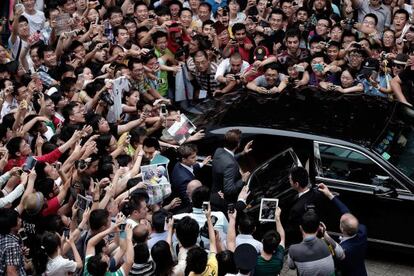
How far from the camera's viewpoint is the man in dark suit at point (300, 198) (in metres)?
9.01

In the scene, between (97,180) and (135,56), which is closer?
(97,180)

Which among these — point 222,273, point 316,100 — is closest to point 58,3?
point 316,100

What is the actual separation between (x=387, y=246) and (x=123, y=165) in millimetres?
3080

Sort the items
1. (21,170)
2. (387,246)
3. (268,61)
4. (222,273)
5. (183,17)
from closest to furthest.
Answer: (222,273) < (21,170) < (387,246) < (268,61) < (183,17)

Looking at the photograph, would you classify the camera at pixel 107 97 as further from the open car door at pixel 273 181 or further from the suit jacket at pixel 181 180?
the open car door at pixel 273 181

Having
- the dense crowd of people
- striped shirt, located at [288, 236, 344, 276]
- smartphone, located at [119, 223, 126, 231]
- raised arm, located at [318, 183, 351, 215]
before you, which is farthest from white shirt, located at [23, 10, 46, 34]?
striped shirt, located at [288, 236, 344, 276]

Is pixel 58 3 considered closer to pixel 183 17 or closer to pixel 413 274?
pixel 183 17

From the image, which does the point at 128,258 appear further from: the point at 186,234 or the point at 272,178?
the point at 272,178

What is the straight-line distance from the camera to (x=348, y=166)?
31.6ft

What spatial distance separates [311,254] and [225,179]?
2130mm

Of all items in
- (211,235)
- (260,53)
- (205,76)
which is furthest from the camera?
(260,53)

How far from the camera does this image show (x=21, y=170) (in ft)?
29.3

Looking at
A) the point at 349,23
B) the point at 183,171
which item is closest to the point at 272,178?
Answer: the point at 183,171

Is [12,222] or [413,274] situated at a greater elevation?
[12,222]
